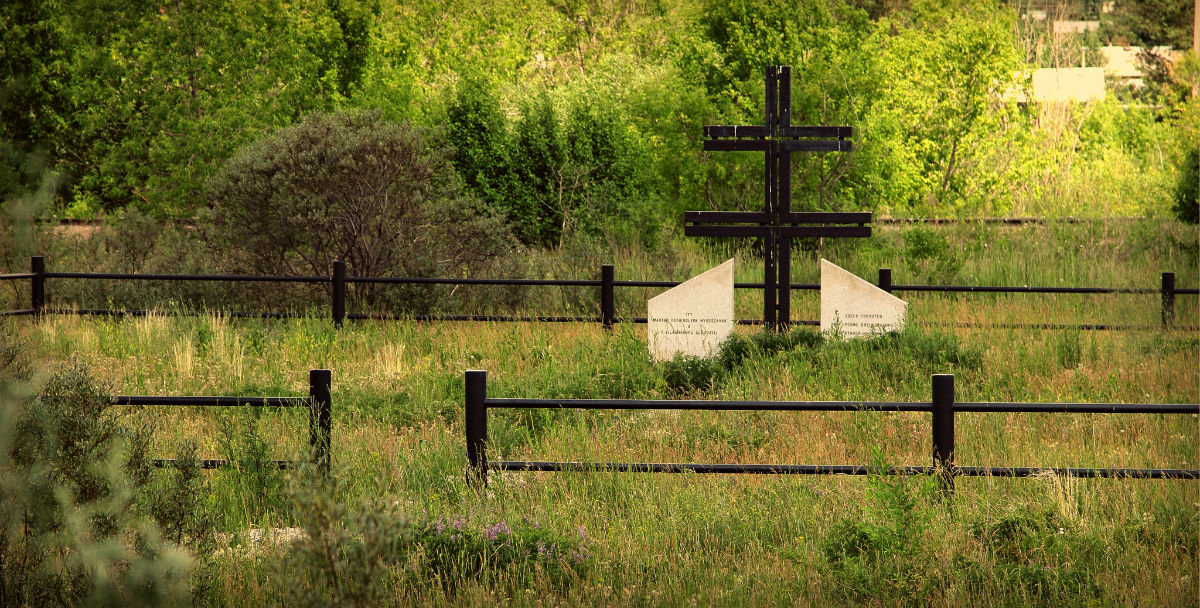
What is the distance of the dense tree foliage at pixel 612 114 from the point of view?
67.8 feet

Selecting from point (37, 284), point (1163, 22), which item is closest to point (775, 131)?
point (37, 284)

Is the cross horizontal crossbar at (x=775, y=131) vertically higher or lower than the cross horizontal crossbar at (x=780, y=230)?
higher

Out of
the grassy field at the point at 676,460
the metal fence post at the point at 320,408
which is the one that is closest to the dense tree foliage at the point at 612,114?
the grassy field at the point at 676,460

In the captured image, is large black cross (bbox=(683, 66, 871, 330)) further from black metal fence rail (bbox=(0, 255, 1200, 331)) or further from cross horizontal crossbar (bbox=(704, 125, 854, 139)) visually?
black metal fence rail (bbox=(0, 255, 1200, 331))

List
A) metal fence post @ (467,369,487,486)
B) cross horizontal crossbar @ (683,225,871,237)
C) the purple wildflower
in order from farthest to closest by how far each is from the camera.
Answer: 1. cross horizontal crossbar @ (683,225,871,237)
2. metal fence post @ (467,369,487,486)
3. the purple wildflower

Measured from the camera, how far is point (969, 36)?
23.8 meters

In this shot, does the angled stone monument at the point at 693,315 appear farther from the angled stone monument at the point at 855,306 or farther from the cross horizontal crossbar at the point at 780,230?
the angled stone monument at the point at 855,306

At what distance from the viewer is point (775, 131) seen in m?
12.4

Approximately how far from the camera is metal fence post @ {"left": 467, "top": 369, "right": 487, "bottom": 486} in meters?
6.62

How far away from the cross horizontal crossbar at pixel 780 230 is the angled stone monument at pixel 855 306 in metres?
0.62

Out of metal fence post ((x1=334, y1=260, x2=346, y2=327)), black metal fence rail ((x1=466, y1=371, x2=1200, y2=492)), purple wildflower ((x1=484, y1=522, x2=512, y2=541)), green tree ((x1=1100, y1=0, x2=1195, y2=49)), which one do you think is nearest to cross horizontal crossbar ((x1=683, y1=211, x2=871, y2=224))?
metal fence post ((x1=334, y1=260, x2=346, y2=327))

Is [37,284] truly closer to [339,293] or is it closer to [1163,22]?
[339,293]

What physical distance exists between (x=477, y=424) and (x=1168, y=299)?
31.5 ft

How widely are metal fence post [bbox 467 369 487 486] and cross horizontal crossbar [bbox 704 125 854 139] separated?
6.29 meters
